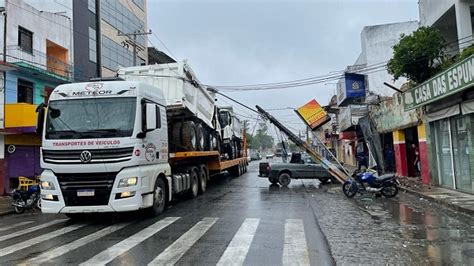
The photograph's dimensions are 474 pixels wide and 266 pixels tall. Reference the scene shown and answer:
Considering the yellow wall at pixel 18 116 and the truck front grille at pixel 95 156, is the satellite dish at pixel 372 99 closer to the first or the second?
the yellow wall at pixel 18 116

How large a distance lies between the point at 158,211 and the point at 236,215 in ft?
6.72

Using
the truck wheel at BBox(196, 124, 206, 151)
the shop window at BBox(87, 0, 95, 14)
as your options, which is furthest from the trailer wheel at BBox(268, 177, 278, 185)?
the shop window at BBox(87, 0, 95, 14)

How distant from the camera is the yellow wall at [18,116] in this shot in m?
18.8

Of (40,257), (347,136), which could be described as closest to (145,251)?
(40,257)

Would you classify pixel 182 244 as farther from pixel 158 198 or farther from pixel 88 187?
pixel 158 198

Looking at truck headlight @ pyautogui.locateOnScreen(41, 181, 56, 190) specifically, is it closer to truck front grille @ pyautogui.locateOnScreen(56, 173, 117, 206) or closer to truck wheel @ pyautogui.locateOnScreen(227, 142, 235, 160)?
truck front grille @ pyautogui.locateOnScreen(56, 173, 117, 206)

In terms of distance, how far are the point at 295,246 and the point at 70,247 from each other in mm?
4033

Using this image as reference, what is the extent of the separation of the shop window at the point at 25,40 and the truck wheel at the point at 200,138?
10822mm

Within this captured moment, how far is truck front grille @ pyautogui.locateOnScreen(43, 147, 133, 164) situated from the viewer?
9.77 m

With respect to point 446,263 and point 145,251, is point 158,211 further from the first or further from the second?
point 446,263

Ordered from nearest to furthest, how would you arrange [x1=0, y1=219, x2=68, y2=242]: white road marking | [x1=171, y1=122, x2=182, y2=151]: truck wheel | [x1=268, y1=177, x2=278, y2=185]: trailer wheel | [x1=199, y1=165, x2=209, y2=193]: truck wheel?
[x1=0, y1=219, x2=68, y2=242]: white road marking, [x1=171, y1=122, x2=182, y2=151]: truck wheel, [x1=199, y1=165, x2=209, y2=193]: truck wheel, [x1=268, y1=177, x2=278, y2=185]: trailer wheel

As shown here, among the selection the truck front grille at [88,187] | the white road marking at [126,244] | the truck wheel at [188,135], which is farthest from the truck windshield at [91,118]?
the truck wheel at [188,135]

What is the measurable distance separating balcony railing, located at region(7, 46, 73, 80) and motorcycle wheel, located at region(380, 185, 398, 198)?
1682 centimetres

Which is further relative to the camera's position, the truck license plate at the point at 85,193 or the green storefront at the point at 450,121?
the green storefront at the point at 450,121
